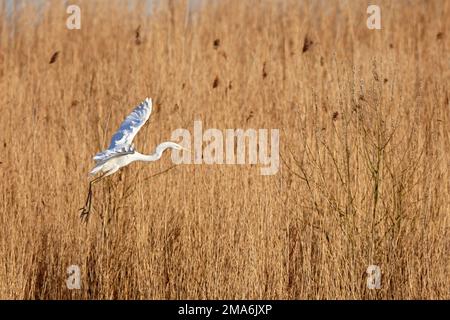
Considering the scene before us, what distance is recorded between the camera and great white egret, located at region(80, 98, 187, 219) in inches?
171

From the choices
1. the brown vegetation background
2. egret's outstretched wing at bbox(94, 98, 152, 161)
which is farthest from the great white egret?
the brown vegetation background

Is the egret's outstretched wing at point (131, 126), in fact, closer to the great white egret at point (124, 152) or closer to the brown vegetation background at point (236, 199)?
the great white egret at point (124, 152)

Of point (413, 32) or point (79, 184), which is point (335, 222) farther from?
point (413, 32)

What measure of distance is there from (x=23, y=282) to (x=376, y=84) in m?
2.00

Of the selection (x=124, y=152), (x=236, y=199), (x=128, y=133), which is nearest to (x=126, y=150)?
(x=124, y=152)

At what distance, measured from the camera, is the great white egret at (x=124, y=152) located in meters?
4.35

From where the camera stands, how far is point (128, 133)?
15.0ft

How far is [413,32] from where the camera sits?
25.7 ft

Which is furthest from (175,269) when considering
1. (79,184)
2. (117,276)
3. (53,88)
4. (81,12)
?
(81,12)

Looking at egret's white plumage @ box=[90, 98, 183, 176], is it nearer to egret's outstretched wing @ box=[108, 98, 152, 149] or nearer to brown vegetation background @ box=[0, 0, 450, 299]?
egret's outstretched wing @ box=[108, 98, 152, 149]

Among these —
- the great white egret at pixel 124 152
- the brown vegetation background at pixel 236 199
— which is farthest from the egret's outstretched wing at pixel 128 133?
the brown vegetation background at pixel 236 199

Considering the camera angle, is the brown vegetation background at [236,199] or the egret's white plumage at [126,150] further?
the brown vegetation background at [236,199]
